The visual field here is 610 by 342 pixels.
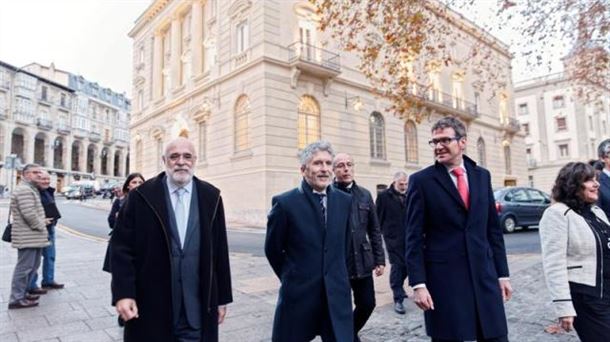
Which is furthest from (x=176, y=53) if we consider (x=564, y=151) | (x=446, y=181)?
(x=564, y=151)

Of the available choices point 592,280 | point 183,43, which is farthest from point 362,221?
point 183,43

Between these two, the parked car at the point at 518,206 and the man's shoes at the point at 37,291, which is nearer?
the man's shoes at the point at 37,291

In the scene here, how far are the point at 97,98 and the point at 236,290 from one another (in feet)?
282

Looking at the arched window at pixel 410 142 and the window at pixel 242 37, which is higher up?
the window at pixel 242 37

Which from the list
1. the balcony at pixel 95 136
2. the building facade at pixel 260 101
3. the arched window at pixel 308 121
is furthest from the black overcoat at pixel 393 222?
the balcony at pixel 95 136

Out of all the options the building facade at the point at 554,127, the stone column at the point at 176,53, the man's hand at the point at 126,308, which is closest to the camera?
the man's hand at the point at 126,308

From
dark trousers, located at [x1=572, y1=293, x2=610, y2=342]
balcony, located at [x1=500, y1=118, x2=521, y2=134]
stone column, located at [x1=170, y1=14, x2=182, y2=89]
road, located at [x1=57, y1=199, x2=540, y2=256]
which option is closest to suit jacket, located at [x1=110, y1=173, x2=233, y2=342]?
dark trousers, located at [x1=572, y1=293, x2=610, y2=342]

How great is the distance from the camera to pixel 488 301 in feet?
8.71

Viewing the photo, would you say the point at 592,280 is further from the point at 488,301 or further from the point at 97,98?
the point at 97,98

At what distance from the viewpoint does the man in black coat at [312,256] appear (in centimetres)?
286

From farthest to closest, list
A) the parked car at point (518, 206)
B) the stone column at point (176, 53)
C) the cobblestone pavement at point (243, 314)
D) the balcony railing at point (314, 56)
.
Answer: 1. the stone column at point (176, 53)
2. the balcony railing at point (314, 56)
3. the parked car at point (518, 206)
4. the cobblestone pavement at point (243, 314)

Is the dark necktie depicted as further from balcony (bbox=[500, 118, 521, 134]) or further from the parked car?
balcony (bbox=[500, 118, 521, 134])

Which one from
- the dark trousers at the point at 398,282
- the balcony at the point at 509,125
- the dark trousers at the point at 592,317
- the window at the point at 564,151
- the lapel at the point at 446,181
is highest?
the balcony at the point at 509,125

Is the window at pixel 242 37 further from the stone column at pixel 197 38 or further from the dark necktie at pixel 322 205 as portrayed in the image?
the dark necktie at pixel 322 205
